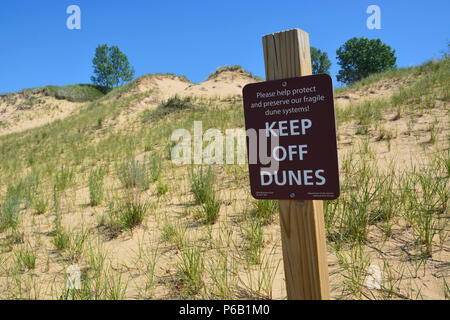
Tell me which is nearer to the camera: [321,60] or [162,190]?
[162,190]

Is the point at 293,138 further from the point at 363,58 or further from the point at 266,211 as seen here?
the point at 363,58

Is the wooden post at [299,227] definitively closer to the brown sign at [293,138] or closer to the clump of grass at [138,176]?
the brown sign at [293,138]

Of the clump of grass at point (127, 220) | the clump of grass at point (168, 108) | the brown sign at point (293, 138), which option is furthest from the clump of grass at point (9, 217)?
the clump of grass at point (168, 108)

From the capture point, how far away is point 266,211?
3.24m

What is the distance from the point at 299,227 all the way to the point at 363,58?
4910 centimetres

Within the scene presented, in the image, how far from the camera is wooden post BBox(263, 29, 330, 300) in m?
1.54

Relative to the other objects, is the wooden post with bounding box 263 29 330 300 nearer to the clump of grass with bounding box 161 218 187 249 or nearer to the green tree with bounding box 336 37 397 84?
the clump of grass with bounding box 161 218 187 249

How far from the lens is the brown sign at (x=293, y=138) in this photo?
1.48 meters

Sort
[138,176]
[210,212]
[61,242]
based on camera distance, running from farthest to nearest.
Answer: [138,176]
[210,212]
[61,242]

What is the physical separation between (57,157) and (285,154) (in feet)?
33.8

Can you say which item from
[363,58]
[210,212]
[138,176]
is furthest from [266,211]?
[363,58]

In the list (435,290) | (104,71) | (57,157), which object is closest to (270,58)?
(435,290)

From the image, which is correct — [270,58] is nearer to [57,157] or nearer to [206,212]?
[206,212]

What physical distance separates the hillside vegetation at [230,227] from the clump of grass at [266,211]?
0.01 meters
